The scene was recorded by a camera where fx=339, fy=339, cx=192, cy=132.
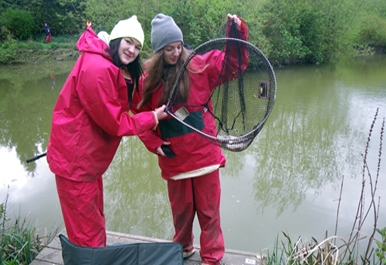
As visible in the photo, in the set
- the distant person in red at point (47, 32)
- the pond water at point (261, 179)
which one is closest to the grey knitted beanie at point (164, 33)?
the pond water at point (261, 179)

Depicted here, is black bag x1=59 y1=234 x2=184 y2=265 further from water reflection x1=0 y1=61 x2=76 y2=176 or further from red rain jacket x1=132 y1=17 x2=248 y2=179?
water reflection x1=0 y1=61 x2=76 y2=176

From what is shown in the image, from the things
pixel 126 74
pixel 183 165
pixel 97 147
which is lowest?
pixel 183 165

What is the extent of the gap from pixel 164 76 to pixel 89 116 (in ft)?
1.49

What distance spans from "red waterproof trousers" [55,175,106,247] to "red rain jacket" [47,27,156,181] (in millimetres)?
58

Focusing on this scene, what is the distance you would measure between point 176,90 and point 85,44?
511mm

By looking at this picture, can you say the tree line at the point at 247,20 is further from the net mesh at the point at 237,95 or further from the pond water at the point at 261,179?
the net mesh at the point at 237,95

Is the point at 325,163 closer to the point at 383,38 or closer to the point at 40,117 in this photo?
the point at 40,117

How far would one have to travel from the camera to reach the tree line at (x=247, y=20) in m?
11.8

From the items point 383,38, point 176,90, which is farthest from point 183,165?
point 383,38

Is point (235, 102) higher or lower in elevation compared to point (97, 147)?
higher

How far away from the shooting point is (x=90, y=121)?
1.73 metres

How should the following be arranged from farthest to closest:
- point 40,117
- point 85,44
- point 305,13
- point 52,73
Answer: point 305,13 < point 52,73 < point 40,117 < point 85,44

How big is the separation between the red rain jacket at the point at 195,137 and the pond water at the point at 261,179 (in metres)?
1.15

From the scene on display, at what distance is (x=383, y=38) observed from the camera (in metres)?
20.5
